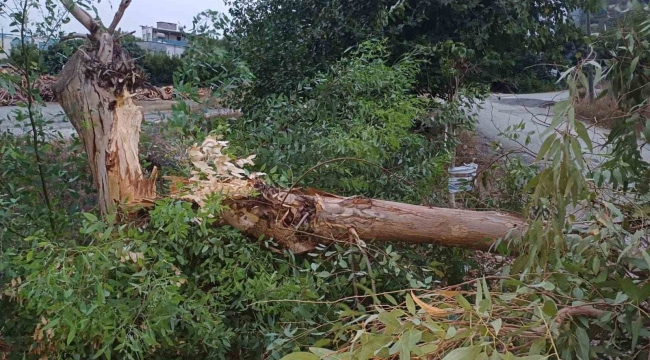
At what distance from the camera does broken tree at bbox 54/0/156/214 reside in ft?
7.30

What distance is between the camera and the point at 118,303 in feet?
5.77

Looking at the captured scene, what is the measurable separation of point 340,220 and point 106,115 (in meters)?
1.00

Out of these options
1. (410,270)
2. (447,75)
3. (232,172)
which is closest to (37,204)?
(232,172)

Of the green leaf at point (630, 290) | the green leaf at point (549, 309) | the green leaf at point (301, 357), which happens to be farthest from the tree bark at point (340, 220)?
the green leaf at point (301, 357)

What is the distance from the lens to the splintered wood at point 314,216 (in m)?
2.25

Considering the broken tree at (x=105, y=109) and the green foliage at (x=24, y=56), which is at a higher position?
the green foliage at (x=24, y=56)

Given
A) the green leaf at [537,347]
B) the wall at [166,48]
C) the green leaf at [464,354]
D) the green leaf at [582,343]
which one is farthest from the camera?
the wall at [166,48]

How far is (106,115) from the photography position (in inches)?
88.5

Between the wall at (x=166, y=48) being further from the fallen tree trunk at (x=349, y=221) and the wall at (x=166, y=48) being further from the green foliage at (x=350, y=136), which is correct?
the fallen tree trunk at (x=349, y=221)

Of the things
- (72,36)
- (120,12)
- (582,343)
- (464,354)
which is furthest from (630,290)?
(72,36)

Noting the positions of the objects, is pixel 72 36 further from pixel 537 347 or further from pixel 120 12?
pixel 537 347

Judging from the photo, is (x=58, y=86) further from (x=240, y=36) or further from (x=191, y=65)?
(x=240, y=36)

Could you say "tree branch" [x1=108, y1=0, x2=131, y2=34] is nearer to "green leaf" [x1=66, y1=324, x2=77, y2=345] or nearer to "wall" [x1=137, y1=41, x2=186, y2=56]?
"wall" [x1=137, y1=41, x2=186, y2=56]

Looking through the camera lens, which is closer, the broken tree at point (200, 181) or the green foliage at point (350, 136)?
the broken tree at point (200, 181)
